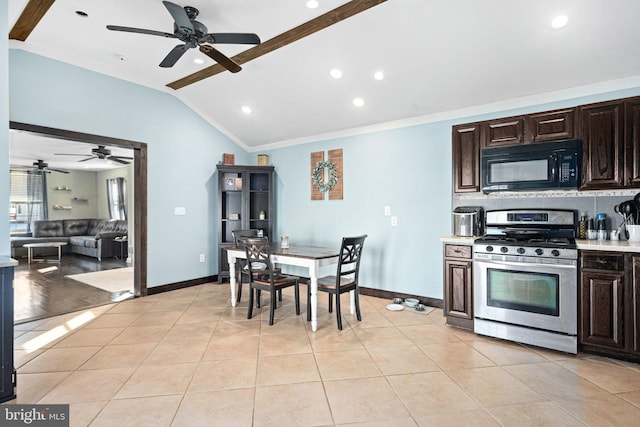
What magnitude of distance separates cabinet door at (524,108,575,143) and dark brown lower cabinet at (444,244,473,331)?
127 centimetres

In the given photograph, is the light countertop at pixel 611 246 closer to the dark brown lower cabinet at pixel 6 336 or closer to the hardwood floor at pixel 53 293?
the dark brown lower cabinet at pixel 6 336

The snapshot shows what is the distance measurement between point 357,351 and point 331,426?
3.36ft

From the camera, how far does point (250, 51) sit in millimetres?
3699

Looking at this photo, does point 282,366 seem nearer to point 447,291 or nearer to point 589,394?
point 447,291

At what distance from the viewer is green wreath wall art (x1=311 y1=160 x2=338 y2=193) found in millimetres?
5020

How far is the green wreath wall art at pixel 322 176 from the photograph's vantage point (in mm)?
5020

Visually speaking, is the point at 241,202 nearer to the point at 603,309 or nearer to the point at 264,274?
the point at 264,274

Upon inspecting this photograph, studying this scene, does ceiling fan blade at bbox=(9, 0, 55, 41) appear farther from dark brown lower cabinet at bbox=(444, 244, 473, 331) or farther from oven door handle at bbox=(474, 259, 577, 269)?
oven door handle at bbox=(474, 259, 577, 269)

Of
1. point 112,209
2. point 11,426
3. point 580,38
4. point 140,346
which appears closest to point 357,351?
point 140,346

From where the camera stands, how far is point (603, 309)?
2660mm

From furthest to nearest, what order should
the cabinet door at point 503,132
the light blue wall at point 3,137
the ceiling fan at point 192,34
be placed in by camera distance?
1. the cabinet door at point 503,132
2. the ceiling fan at point 192,34
3. the light blue wall at point 3,137

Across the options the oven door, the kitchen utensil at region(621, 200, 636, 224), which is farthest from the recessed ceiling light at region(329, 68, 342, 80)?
the kitchen utensil at region(621, 200, 636, 224)

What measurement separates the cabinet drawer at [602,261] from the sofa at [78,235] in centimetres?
863
